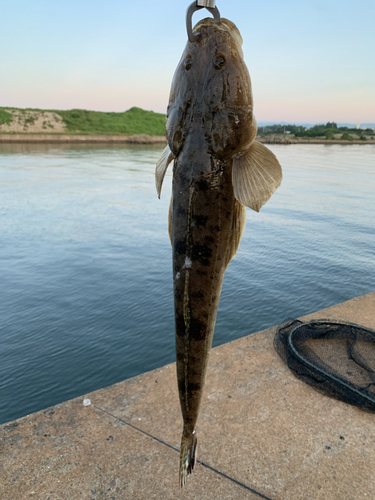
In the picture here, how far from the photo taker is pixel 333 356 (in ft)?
17.3

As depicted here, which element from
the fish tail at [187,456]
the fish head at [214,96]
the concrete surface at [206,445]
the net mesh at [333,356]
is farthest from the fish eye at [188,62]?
the net mesh at [333,356]

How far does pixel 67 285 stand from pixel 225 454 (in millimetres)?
7534

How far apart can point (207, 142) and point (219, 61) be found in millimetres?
356

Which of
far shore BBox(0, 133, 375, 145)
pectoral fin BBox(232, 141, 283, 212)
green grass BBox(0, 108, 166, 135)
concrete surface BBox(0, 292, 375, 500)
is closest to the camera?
pectoral fin BBox(232, 141, 283, 212)

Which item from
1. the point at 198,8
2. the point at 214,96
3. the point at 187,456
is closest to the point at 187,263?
the point at 214,96

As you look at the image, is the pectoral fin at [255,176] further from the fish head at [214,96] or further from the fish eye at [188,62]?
the fish eye at [188,62]

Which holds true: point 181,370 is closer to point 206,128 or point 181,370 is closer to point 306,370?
point 206,128

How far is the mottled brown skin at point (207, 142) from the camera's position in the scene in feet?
5.26

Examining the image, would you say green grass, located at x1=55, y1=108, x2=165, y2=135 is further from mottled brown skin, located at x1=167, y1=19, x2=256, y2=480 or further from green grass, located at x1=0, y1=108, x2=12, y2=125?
mottled brown skin, located at x1=167, y1=19, x2=256, y2=480

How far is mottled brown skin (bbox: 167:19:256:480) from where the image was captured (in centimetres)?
160

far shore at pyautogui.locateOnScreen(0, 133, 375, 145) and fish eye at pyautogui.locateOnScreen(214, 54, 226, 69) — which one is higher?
fish eye at pyautogui.locateOnScreen(214, 54, 226, 69)

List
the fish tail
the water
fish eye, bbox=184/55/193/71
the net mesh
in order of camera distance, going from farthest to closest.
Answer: the water < the net mesh < the fish tail < fish eye, bbox=184/55/193/71

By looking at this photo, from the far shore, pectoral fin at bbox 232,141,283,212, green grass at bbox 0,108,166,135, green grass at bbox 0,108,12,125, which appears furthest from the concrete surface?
green grass at bbox 0,108,12,125

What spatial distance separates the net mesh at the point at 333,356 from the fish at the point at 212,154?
3.40 m
